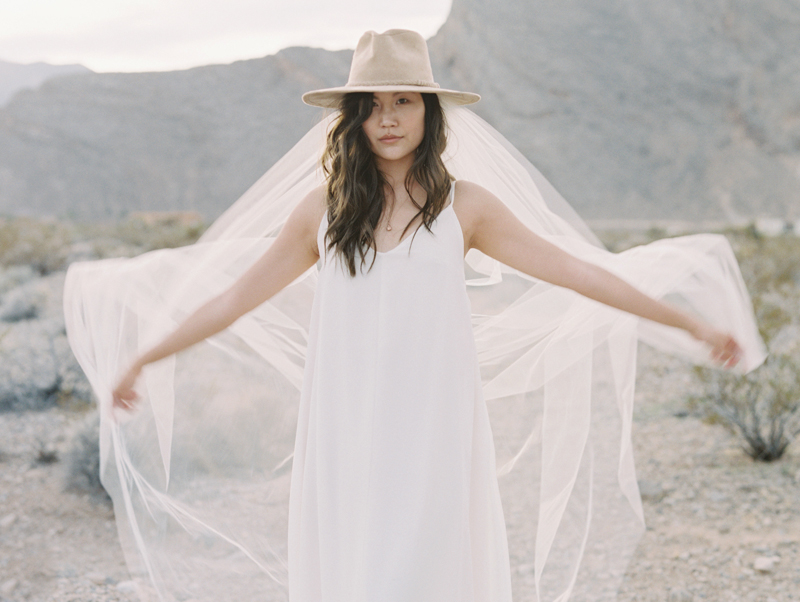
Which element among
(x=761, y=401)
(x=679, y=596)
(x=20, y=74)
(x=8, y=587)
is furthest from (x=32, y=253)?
(x=20, y=74)

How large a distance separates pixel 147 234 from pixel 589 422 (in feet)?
71.1

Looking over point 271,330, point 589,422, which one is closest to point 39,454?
point 271,330

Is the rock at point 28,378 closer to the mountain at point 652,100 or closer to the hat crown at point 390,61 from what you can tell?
the hat crown at point 390,61

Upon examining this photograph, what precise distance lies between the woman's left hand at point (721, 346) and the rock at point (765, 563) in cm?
182

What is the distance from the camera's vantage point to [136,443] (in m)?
2.85

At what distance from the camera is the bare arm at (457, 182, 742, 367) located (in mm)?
2076

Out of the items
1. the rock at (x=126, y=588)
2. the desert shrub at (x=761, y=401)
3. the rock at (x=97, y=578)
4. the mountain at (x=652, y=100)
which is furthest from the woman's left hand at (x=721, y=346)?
the mountain at (x=652, y=100)

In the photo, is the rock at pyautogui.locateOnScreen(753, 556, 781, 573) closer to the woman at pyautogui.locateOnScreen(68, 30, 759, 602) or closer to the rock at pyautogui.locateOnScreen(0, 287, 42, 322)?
the woman at pyautogui.locateOnScreen(68, 30, 759, 602)

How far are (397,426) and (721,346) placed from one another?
93cm

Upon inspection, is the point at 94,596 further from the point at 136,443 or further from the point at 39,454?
the point at 39,454

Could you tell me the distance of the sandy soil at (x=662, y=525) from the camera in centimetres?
345

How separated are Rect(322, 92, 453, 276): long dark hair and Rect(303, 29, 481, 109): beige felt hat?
2.7 inches

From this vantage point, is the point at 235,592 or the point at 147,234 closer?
the point at 235,592

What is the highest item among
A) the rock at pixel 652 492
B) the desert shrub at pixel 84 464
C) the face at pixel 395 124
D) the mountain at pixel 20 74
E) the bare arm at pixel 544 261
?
the mountain at pixel 20 74
